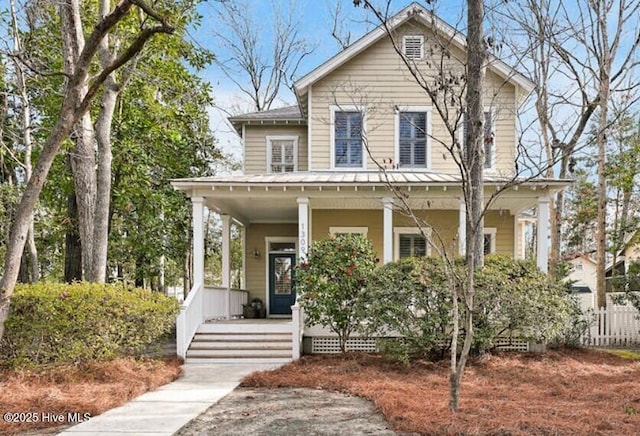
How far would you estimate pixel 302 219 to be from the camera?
10.9 meters

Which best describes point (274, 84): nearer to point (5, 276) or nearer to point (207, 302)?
point (207, 302)

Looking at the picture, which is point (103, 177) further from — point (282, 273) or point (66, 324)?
point (282, 273)

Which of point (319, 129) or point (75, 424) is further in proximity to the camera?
point (319, 129)

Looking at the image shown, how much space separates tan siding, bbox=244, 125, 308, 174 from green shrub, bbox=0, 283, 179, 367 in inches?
286

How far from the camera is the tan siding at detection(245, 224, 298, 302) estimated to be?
15141 mm

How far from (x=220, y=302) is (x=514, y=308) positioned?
694 cm

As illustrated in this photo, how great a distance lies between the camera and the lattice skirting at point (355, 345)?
10336 mm

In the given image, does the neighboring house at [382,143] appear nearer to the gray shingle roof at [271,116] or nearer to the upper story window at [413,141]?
the upper story window at [413,141]

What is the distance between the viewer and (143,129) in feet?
49.2

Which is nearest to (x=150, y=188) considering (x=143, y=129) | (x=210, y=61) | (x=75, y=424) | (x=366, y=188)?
(x=143, y=129)

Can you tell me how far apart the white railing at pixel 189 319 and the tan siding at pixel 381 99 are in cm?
484

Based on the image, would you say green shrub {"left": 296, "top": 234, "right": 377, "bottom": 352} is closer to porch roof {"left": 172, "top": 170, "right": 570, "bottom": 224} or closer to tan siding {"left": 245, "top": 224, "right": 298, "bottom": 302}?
porch roof {"left": 172, "top": 170, "right": 570, "bottom": 224}

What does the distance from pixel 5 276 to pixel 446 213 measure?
1017 cm

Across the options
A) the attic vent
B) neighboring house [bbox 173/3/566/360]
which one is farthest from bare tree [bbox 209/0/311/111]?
the attic vent
